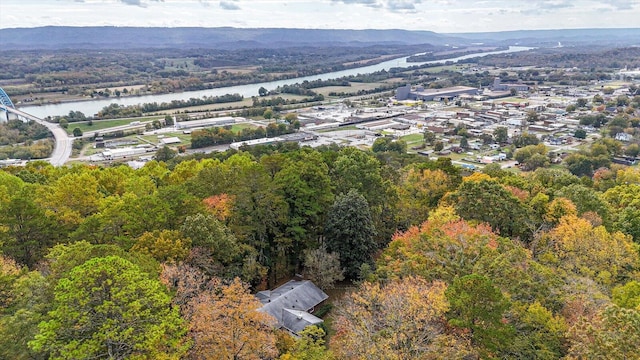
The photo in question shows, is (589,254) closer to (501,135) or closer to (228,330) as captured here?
(228,330)

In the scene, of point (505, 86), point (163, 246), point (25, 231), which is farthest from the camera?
point (505, 86)

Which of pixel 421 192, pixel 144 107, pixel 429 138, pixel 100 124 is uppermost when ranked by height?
pixel 421 192

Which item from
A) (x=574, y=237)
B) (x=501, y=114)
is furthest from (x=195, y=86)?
(x=574, y=237)

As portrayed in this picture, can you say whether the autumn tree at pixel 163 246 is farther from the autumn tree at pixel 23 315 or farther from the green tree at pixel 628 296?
the green tree at pixel 628 296

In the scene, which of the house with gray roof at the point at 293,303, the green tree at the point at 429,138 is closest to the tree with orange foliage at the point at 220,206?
the house with gray roof at the point at 293,303

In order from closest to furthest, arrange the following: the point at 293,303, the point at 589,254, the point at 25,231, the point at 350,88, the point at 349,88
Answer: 1. the point at 589,254
2. the point at 25,231
3. the point at 293,303
4. the point at 349,88
5. the point at 350,88

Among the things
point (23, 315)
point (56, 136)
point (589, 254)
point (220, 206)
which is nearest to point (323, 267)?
point (220, 206)

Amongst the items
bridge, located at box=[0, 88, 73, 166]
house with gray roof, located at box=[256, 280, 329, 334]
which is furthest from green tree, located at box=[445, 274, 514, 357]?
bridge, located at box=[0, 88, 73, 166]

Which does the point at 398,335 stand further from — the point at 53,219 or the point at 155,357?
the point at 53,219
